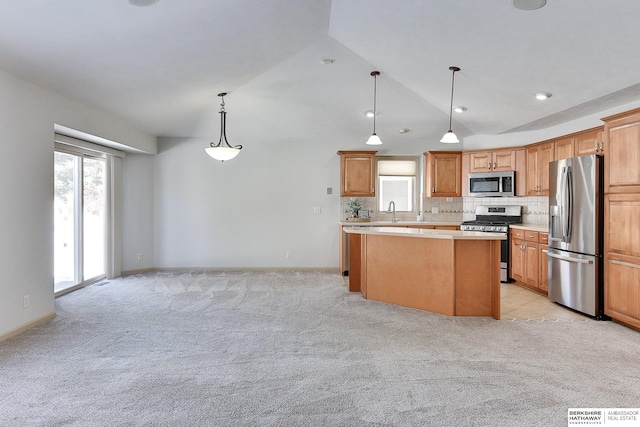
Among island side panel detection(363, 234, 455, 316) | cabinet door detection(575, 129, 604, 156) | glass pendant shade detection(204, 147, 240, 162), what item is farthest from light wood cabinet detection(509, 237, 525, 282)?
→ glass pendant shade detection(204, 147, 240, 162)

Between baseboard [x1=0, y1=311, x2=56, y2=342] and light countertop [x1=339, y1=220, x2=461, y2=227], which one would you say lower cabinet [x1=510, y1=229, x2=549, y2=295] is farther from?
baseboard [x1=0, y1=311, x2=56, y2=342]

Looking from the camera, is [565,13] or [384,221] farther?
[384,221]

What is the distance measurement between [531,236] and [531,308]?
50.4 inches

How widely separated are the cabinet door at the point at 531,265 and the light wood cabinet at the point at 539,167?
862 mm

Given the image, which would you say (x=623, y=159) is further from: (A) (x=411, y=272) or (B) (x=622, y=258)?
(A) (x=411, y=272)

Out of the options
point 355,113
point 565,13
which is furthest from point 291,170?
point 565,13

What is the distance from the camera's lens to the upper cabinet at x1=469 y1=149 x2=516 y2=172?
6184 mm

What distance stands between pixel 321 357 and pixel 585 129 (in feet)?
14.5

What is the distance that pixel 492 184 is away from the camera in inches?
250

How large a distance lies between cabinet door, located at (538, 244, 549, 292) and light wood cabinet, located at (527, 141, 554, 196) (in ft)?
3.10

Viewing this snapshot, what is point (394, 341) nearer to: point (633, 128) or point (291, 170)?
point (633, 128)

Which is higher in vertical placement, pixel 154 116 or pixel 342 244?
pixel 154 116

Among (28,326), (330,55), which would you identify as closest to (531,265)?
(330,55)

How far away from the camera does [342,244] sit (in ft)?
21.7
